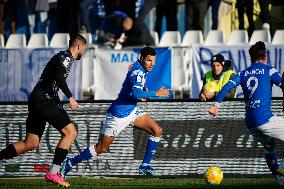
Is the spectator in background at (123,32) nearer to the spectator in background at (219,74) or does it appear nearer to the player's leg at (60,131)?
the spectator in background at (219,74)

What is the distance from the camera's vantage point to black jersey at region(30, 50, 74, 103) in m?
15.0

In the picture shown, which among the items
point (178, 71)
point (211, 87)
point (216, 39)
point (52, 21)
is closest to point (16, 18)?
point (52, 21)

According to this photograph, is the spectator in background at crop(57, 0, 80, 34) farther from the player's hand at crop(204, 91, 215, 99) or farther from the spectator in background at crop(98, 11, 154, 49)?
the player's hand at crop(204, 91, 215, 99)

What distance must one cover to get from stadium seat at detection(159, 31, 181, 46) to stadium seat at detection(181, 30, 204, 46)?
147mm

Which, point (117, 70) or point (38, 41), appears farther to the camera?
point (38, 41)

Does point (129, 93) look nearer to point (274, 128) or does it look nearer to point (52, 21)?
point (274, 128)

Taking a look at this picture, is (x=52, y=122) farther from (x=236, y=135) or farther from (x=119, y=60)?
(x=119, y=60)

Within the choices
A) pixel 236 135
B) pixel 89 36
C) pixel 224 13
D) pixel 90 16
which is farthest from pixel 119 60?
pixel 236 135

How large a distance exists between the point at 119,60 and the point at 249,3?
3.18 metres

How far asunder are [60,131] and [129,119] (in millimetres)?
1256

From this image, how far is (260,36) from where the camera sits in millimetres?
21688

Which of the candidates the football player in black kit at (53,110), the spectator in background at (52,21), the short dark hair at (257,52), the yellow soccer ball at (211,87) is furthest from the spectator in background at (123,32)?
the short dark hair at (257,52)

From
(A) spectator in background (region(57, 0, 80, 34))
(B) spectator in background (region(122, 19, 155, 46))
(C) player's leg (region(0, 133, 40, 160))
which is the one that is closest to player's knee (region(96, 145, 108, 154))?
(C) player's leg (region(0, 133, 40, 160))

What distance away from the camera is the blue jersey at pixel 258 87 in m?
14.7
